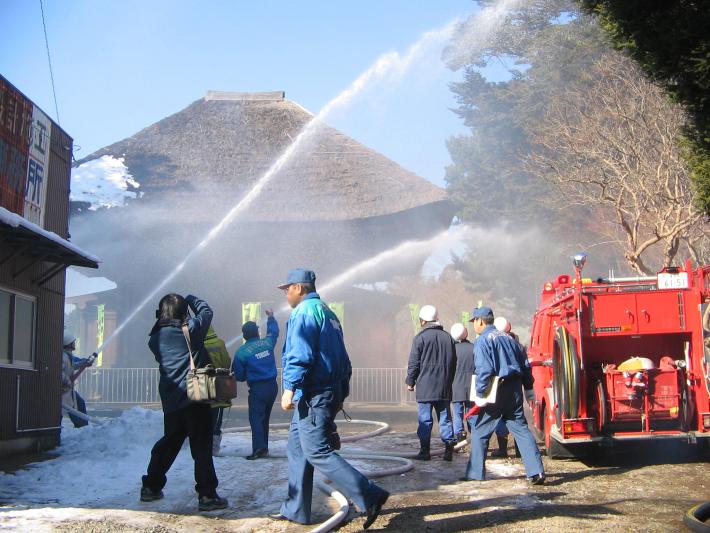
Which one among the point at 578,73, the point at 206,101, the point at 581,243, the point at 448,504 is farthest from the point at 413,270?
the point at 448,504

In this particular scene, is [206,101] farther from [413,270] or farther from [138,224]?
[413,270]

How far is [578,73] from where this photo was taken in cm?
2600

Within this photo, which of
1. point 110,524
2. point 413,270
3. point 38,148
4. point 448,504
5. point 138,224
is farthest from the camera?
point 413,270

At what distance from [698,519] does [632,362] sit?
3.32 metres

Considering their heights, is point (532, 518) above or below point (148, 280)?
below

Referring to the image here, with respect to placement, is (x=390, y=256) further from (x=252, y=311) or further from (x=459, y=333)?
(x=459, y=333)

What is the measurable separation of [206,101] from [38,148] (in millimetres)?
23590

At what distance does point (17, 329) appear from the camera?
9555 millimetres

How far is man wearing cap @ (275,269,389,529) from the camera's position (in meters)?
5.35

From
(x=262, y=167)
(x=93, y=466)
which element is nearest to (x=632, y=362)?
(x=93, y=466)

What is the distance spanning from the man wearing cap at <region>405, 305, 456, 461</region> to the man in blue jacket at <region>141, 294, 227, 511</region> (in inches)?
142

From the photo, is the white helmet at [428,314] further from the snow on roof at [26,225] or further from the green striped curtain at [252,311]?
the green striped curtain at [252,311]

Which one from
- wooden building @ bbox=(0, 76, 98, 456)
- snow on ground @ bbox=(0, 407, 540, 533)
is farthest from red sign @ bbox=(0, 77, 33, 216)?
snow on ground @ bbox=(0, 407, 540, 533)

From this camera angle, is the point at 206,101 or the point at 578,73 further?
the point at 206,101
